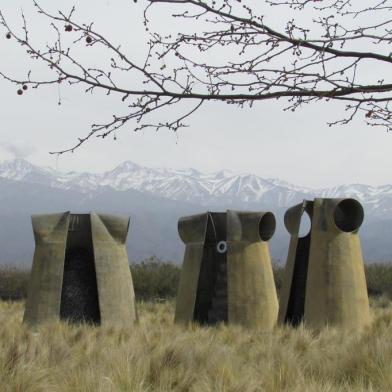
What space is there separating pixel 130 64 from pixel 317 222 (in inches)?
166

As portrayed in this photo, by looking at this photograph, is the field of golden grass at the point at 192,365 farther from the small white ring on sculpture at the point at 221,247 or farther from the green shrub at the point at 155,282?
the green shrub at the point at 155,282

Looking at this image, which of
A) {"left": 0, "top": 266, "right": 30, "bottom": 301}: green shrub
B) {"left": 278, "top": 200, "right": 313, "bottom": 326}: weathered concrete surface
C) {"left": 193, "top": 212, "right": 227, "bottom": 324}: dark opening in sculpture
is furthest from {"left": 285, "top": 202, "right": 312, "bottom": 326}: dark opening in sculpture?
{"left": 0, "top": 266, "right": 30, "bottom": 301}: green shrub

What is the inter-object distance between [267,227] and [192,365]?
3875 mm

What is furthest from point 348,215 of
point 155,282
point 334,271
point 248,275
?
point 155,282

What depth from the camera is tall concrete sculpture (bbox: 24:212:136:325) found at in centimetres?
766

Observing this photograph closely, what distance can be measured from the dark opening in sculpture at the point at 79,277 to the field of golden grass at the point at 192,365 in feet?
5.49

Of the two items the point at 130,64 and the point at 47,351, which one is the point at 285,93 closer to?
the point at 130,64

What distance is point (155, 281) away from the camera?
1302cm

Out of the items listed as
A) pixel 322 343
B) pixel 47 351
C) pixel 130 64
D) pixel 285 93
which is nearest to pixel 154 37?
pixel 130 64

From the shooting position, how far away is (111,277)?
7.75 metres

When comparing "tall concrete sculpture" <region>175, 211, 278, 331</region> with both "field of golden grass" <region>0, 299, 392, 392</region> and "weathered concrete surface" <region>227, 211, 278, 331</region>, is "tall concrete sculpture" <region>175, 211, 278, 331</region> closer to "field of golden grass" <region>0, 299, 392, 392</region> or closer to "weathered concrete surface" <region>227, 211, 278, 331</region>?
"weathered concrete surface" <region>227, 211, 278, 331</region>

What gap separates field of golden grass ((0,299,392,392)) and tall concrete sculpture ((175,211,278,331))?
1554 mm

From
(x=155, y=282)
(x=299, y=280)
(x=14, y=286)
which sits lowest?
(x=14, y=286)

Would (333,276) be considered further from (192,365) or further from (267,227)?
(192,365)
